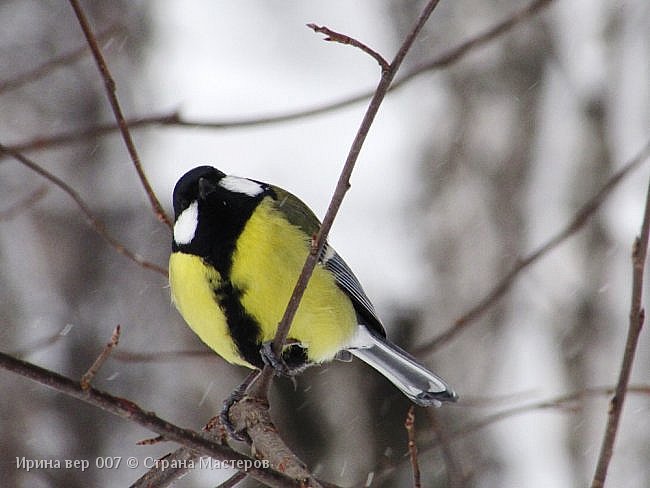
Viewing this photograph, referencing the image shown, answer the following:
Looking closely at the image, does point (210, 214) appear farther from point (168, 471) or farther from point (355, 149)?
point (355, 149)

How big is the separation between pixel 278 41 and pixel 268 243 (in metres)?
6.40

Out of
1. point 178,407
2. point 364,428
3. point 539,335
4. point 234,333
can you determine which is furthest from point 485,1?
point 234,333

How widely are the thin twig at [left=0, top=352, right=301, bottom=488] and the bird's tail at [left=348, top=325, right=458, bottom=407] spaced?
141cm

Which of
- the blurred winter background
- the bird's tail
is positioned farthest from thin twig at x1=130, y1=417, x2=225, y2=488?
the blurred winter background

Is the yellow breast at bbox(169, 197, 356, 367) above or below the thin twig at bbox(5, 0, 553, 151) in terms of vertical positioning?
below

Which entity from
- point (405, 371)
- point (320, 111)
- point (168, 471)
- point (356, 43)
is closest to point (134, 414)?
point (168, 471)

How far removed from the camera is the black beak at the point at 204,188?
2473 millimetres

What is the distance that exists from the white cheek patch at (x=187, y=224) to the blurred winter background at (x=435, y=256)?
2.17m

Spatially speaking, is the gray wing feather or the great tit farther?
the gray wing feather

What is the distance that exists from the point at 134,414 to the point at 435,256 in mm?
3888

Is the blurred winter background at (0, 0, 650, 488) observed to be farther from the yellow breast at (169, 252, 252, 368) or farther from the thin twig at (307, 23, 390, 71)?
the thin twig at (307, 23, 390, 71)

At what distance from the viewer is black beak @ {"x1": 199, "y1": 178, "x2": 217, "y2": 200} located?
2473 mm

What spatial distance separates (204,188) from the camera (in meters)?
A: 2.48

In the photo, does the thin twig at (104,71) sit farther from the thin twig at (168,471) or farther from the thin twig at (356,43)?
the thin twig at (168,471)
